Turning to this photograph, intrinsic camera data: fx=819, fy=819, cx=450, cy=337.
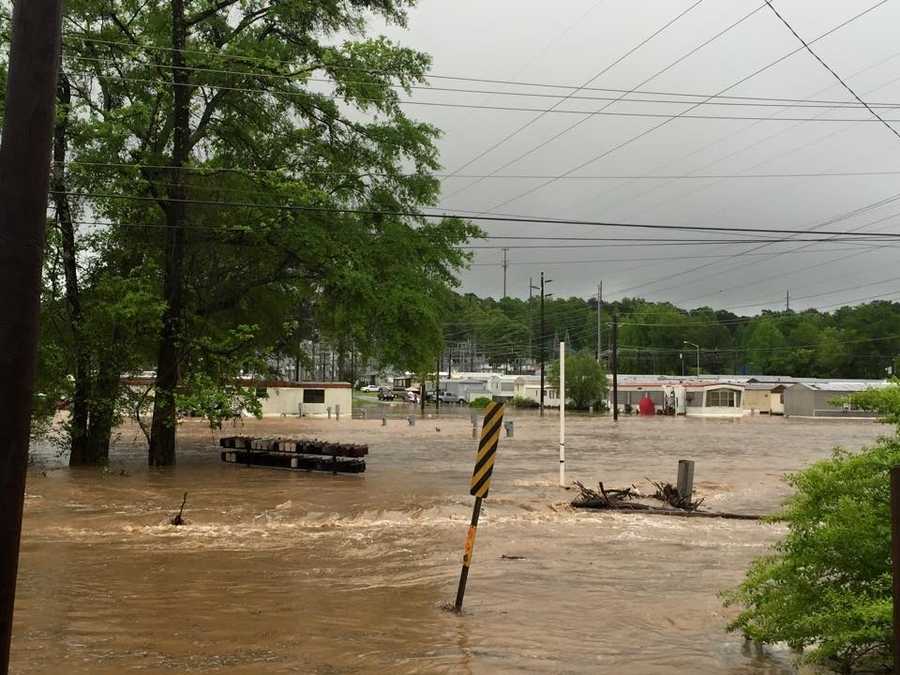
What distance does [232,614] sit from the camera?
8781 millimetres

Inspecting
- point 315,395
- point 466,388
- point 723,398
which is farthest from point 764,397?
point 315,395

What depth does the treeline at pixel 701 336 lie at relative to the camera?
131250mm

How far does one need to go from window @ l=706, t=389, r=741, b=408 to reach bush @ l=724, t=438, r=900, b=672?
7661cm

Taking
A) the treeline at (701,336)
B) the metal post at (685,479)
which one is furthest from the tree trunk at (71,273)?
the treeline at (701,336)

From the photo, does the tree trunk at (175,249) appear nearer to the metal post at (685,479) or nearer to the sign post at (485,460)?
the metal post at (685,479)

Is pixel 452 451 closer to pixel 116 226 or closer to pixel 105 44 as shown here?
pixel 116 226

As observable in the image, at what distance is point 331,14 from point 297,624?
20.3 m

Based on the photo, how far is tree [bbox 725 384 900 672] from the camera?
643 centimetres

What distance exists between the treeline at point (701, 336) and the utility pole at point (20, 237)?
12684cm

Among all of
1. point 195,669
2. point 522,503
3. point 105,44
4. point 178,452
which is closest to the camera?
point 195,669

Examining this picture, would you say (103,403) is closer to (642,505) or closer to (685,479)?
(642,505)

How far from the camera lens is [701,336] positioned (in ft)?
547

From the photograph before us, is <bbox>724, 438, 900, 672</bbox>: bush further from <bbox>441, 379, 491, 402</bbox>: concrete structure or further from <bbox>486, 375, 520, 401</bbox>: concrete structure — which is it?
<bbox>441, 379, 491, 402</bbox>: concrete structure

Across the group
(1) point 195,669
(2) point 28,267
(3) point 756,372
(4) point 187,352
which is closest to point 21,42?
(2) point 28,267
